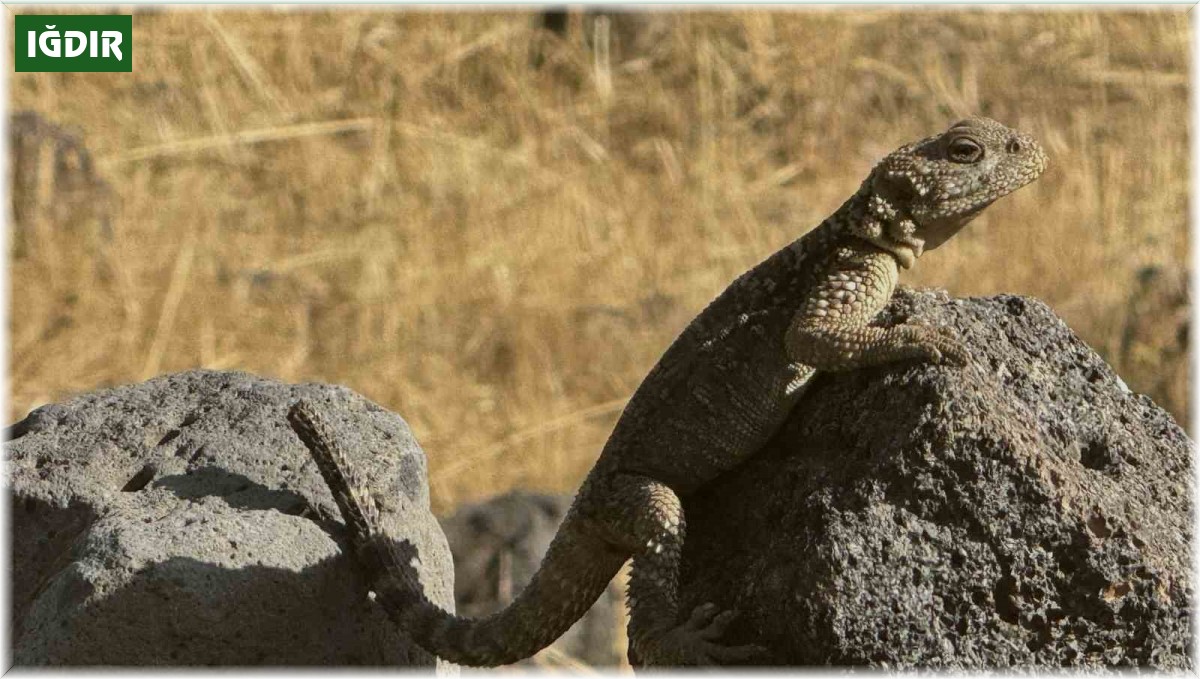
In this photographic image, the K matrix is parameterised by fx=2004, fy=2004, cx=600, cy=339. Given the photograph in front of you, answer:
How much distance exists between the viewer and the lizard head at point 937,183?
21.8ft

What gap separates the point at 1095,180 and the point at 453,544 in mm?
8701

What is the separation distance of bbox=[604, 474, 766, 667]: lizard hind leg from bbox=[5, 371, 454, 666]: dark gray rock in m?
0.92

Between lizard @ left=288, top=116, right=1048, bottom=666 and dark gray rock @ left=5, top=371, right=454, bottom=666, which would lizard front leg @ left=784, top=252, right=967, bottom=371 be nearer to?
lizard @ left=288, top=116, right=1048, bottom=666

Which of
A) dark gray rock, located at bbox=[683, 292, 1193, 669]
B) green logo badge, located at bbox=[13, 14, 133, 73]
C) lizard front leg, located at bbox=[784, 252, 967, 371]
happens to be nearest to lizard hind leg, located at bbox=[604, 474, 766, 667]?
dark gray rock, located at bbox=[683, 292, 1193, 669]

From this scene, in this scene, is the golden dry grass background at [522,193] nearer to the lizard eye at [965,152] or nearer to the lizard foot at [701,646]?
the lizard eye at [965,152]

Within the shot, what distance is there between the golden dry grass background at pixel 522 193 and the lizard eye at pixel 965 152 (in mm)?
7423

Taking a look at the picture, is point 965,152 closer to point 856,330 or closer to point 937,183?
point 937,183

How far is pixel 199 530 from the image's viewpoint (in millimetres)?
6473

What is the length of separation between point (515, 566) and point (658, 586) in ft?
15.6

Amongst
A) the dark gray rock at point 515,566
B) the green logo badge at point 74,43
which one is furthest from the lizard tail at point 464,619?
the green logo badge at point 74,43

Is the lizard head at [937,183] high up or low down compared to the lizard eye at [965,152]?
down

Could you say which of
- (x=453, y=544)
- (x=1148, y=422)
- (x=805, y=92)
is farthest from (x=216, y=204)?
(x=1148, y=422)

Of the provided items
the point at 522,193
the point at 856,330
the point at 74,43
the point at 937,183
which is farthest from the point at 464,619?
the point at 74,43

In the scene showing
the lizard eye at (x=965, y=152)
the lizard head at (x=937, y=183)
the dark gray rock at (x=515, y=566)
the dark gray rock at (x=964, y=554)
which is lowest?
the dark gray rock at (x=515, y=566)
